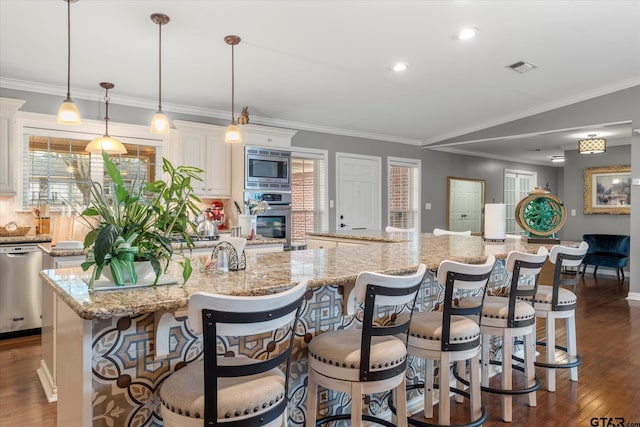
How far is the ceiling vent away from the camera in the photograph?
4.67 m

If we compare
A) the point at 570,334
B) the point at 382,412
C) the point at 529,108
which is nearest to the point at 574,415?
the point at 570,334

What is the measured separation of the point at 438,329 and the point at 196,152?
13.3 ft

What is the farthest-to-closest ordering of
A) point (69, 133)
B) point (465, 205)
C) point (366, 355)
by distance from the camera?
point (465, 205) → point (69, 133) → point (366, 355)

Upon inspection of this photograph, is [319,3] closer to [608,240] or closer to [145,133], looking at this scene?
[145,133]

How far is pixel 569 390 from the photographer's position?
2732 mm

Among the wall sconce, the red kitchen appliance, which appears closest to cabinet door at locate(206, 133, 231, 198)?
the red kitchen appliance

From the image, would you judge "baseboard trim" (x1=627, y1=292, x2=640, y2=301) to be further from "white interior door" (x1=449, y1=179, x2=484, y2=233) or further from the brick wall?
the brick wall

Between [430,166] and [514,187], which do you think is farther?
[514,187]

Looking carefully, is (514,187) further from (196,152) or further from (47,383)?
(47,383)

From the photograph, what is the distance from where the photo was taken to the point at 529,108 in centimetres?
645

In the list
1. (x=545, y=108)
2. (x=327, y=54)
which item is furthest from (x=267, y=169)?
(x=545, y=108)

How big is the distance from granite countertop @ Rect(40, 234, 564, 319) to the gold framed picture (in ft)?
19.9

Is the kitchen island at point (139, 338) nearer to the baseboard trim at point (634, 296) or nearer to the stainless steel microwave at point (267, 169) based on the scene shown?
the stainless steel microwave at point (267, 169)

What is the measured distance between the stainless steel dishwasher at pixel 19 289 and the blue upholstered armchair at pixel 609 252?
308 inches
